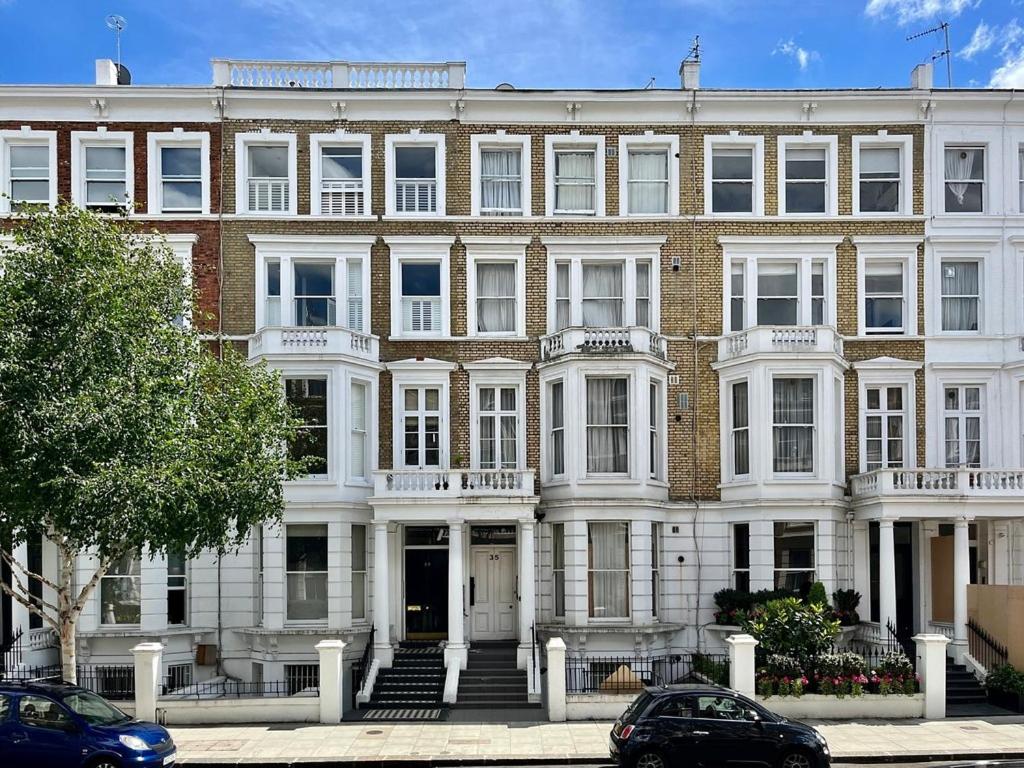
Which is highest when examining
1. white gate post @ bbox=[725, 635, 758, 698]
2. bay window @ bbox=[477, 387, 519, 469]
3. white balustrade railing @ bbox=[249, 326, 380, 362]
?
white balustrade railing @ bbox=[249, 326, 380, 362]

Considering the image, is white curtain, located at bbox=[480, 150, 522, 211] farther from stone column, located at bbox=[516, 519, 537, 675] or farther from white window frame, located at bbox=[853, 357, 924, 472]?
white window frame, located at bbox=[853, 357, 924, 472]

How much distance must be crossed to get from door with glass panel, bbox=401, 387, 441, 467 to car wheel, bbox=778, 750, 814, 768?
1235 centimetres

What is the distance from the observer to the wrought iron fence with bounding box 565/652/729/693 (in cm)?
2104

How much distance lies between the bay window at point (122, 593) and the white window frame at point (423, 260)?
8.83m

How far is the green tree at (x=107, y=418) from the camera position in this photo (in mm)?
16344

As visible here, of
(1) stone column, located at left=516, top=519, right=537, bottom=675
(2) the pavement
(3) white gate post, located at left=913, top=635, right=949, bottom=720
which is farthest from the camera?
(1) stone column, located at left=516, top=519, right=537, bottom=675

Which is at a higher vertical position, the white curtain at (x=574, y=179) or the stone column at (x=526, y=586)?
the white curtain at (x=574, y=179)

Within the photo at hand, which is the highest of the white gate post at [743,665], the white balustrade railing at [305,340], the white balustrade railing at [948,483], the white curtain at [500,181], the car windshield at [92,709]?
the white curtain at [500,181]

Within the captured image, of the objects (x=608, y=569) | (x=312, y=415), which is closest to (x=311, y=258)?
(x=312, y=415)

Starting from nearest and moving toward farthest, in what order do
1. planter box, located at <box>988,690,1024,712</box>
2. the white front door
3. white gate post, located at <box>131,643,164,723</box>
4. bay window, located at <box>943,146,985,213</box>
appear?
white gate post, located at <box>131,643,164,723</box> < planter box, located at <box>988,690,1024,712</box> < the white front door < bay window, located at <box>943,146,985,213</box>

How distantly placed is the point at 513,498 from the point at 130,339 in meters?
9.48

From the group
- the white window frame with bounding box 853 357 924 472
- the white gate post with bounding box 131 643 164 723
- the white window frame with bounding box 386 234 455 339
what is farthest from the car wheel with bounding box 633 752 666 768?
the white window frame with bounding box 386 234 455 339

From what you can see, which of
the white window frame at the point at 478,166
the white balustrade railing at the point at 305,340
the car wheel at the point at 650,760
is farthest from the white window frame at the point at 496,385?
the car wheel at the point at 650,760

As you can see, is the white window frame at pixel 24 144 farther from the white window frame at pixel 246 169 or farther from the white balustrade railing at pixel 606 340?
the white balustrade railing at pixel 606 340
